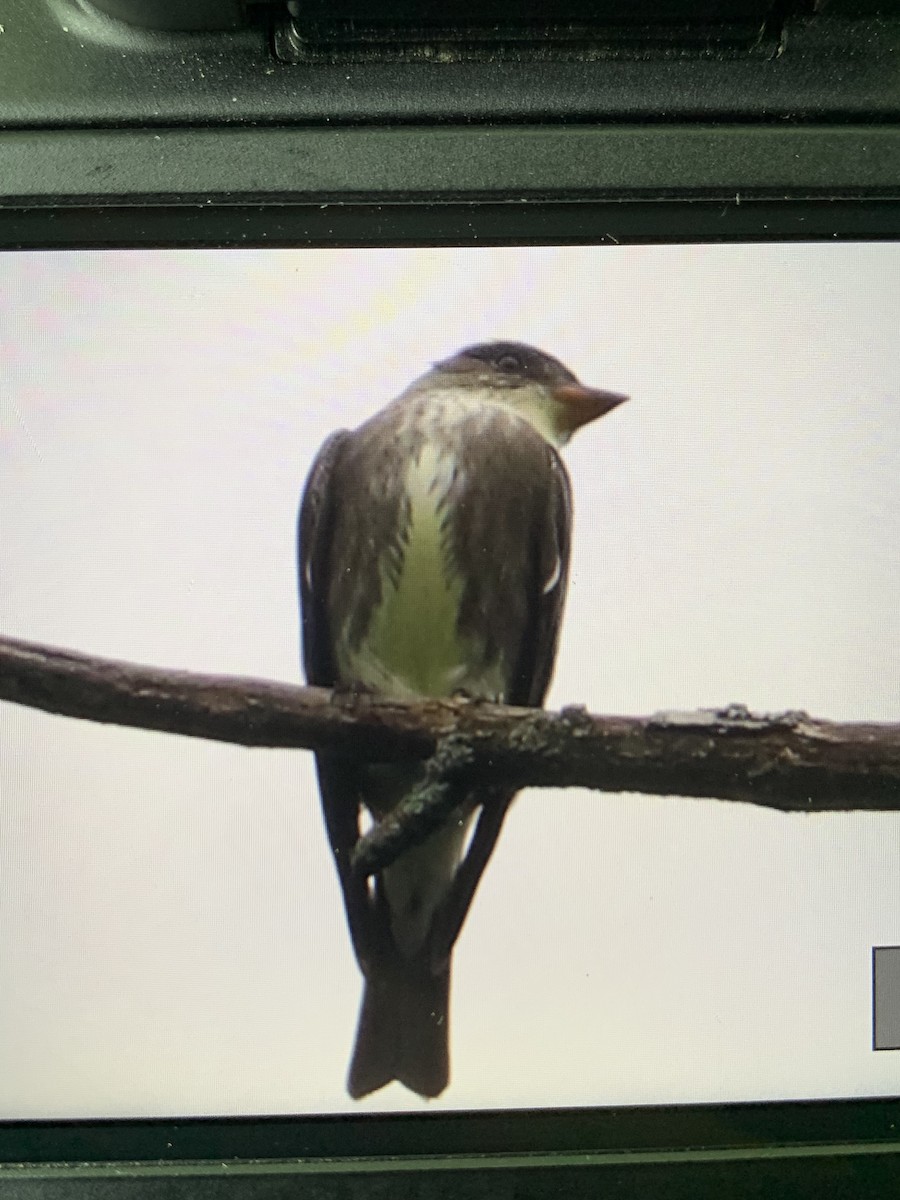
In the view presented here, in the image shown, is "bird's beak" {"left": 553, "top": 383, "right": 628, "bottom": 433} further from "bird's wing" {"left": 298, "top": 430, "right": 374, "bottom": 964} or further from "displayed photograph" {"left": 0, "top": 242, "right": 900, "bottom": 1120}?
A: "bird's wing" {"left": 298, "top": 430, "right": 374, "bottom": 964}

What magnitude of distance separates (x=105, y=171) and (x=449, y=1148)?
627 millimetres

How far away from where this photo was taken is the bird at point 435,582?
519 millimetres

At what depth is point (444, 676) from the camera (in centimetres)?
53

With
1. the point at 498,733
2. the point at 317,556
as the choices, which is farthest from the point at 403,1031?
the point at 317,556

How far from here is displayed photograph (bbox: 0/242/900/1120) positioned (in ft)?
1.68

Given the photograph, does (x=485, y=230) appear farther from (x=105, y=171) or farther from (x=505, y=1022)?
(x=505, y=1022)

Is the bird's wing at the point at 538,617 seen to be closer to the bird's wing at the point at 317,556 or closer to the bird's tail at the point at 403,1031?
the bird's tail at the point at 403,1031

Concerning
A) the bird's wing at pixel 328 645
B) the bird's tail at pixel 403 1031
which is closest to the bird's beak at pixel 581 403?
the bird's wing at pixel 328 645

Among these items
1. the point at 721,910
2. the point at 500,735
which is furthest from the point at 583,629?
the point at 721,910

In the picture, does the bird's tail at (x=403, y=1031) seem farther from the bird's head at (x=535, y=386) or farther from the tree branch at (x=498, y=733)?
the bird's head at (x=535, y=386)

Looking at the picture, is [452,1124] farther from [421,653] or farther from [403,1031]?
[421,653]

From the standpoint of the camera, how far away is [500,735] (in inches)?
19.7

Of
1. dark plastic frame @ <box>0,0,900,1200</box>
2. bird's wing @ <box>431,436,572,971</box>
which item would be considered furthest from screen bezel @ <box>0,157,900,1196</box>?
bird's wing @ <box>431,436,572,971</box>

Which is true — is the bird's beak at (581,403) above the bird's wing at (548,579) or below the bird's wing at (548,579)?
above
